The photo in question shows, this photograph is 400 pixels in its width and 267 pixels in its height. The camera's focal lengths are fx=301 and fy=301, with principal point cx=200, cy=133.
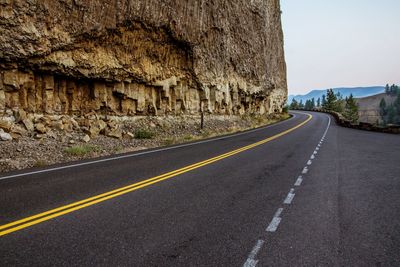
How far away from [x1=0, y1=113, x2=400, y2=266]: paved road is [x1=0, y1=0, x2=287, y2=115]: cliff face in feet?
25.8

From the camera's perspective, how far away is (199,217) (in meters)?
5.25

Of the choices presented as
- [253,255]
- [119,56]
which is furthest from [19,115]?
[253,255]

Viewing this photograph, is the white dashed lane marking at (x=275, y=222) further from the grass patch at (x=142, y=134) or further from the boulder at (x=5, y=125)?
the grass patch at (x=142, y=134)

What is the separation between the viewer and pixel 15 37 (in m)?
13.6

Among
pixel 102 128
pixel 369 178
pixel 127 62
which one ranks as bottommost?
pixel 369 178

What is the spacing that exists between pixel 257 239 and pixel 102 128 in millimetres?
14217

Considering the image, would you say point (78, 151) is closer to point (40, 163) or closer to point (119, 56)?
point (40, 163)

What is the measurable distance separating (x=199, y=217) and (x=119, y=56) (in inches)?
638

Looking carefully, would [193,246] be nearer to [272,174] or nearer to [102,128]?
[272,174]

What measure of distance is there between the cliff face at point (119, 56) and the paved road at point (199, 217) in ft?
25.8

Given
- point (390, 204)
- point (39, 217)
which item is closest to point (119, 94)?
point (39, 217)

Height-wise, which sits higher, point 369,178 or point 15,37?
point 15,37

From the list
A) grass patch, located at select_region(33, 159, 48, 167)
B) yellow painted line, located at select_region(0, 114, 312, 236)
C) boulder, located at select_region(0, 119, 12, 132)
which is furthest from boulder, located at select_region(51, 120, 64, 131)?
yellow painted line, located at select_region(0, 114, 312, 236)

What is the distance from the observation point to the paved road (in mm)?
3861
